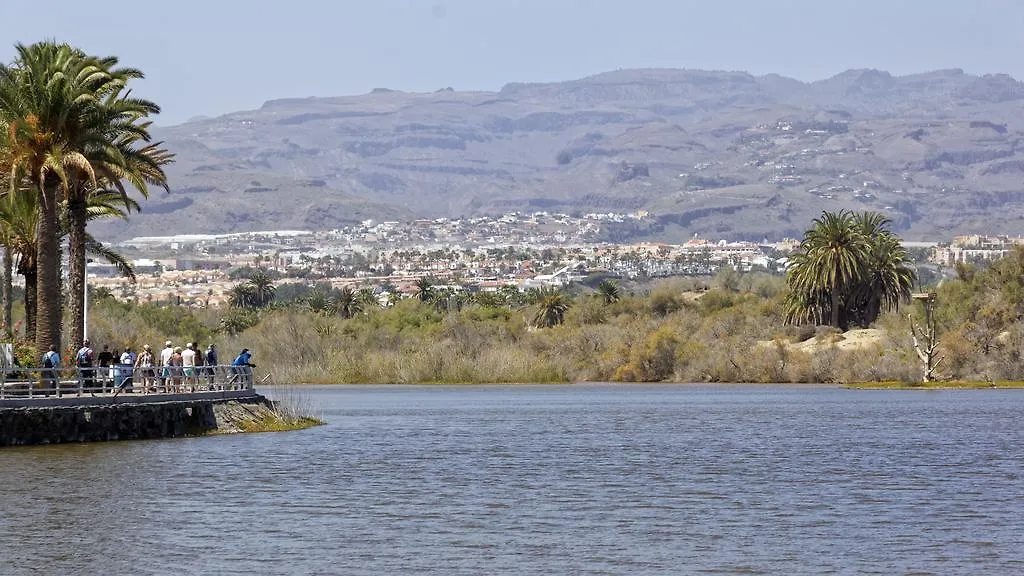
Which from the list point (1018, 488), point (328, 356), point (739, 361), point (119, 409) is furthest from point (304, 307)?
point (1018, 488)

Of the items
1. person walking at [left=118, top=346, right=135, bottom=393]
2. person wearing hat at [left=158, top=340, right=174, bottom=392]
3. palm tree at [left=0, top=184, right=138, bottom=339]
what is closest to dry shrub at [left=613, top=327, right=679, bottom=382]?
palm tree at [left=0, top=184, right=138, bottom=339]

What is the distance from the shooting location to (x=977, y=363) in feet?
333

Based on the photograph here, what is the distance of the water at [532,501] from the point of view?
2825cm

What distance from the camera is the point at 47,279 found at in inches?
2106

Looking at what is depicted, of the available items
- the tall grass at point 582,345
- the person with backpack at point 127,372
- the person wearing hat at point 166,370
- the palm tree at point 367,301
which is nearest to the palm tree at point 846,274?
the tall grass at point 582,345

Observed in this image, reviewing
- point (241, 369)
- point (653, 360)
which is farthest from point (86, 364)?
point (653, 360)

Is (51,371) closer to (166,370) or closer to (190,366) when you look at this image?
(166,370)

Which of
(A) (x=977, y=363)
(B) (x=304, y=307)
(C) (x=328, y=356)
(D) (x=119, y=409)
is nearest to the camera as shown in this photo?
(D) (x=119, y=409)

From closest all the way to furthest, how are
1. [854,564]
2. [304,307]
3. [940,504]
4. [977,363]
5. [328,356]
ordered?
[854,564]
[940,504]
[977,363]
[328,356]
[304,307]

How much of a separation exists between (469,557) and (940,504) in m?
11.6

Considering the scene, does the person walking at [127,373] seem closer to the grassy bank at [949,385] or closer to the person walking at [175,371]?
the person walking at [175,371]

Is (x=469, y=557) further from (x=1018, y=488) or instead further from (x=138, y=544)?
(x=1018, y=488)

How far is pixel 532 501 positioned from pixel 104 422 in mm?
17146

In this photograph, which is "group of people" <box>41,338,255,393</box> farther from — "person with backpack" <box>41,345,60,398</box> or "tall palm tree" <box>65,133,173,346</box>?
"tall palm tree" <box>65,133,173,346</box>
